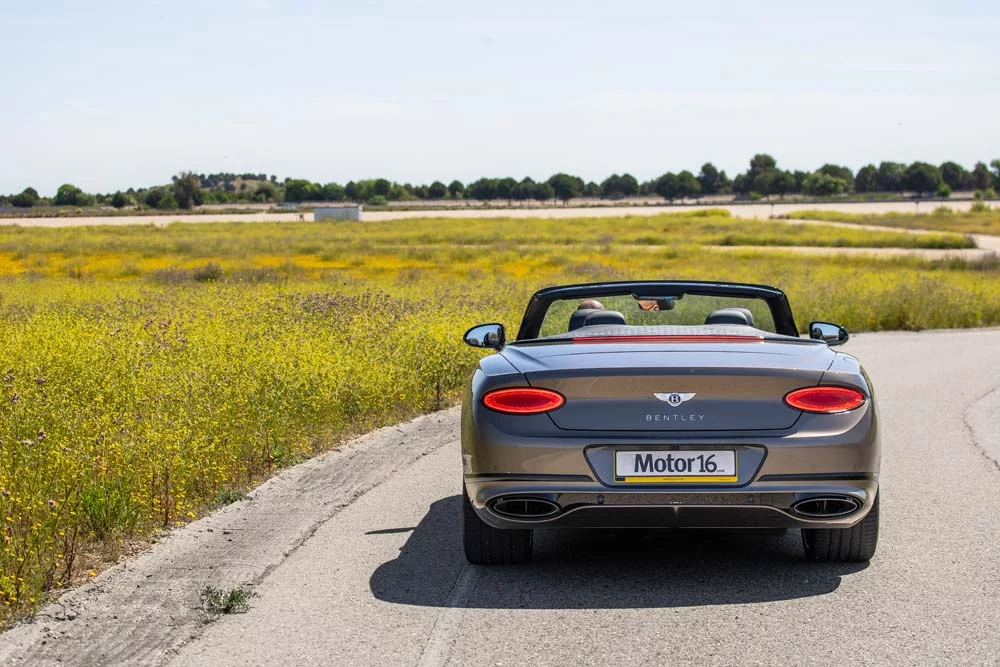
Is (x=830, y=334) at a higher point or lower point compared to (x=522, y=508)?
higher

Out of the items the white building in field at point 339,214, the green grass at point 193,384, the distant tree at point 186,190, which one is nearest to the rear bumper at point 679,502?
the green grass at point 193,384

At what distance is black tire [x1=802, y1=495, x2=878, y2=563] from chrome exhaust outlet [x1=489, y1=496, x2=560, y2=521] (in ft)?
4.19

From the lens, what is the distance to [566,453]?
529cm

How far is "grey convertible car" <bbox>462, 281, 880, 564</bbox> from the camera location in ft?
17.2

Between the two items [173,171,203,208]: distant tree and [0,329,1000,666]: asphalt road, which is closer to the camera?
[0,329,1000,666]: asphalt road

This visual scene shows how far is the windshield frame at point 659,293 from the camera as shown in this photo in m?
6.59

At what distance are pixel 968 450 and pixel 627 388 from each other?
522 cm

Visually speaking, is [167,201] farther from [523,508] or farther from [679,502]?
[679,502]

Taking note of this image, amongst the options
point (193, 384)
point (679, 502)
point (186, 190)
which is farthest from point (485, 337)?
point (186, 190)

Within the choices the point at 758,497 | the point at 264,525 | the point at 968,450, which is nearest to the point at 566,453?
the point at 758,497

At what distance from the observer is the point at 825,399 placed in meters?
5.37

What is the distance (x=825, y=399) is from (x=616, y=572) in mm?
1279

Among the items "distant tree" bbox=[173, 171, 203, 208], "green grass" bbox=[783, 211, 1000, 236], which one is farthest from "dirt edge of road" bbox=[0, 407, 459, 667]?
"distant tree" bbox=[173, 171, 203, 208]

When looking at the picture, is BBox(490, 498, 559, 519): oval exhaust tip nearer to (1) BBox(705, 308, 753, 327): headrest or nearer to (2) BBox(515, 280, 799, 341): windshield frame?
(2) BBox(515, 280, 799, 341): windshield frame
